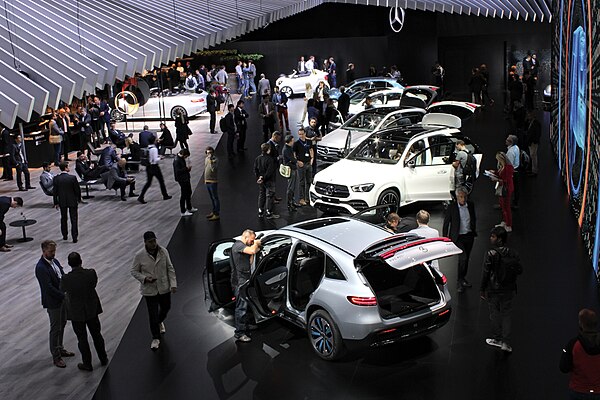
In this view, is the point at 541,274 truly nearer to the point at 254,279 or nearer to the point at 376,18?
the point at 254,279

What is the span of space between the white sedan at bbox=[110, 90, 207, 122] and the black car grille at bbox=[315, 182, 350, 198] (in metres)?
17.0

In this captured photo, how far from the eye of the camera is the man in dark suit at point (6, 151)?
22.6 m

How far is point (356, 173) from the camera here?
1709 centimetres

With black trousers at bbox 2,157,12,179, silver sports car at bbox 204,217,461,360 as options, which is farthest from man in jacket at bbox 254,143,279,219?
black trousers at bbox 2,157,12,179

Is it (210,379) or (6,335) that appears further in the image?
(6,335)

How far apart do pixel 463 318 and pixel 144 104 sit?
24.3 m

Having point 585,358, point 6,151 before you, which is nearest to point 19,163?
point 6,151

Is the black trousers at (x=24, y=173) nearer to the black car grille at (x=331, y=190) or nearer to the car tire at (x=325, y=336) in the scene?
the black car grille at (x=331, y=190)

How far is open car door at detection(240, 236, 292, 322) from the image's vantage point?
11.0 m

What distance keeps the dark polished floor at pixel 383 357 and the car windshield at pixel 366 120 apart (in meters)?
9.31

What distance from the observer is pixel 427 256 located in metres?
9.61

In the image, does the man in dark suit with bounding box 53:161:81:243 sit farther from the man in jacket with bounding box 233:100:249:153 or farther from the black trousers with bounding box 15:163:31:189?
the man in jacket with bounding box 233:100:249:153

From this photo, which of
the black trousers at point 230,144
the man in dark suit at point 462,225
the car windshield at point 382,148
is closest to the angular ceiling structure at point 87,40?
the black trousers at point 230,144

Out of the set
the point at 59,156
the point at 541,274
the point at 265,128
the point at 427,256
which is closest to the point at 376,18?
the point at 265,128
